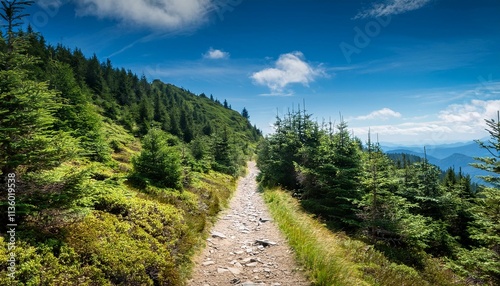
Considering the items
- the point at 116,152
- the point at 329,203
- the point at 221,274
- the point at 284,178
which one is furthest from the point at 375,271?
the point at 116,152

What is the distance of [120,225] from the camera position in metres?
7.05

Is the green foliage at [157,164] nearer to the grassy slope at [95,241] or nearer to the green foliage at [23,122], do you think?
the grassy slope at [95,241]

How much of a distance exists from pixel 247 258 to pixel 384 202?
445 inches

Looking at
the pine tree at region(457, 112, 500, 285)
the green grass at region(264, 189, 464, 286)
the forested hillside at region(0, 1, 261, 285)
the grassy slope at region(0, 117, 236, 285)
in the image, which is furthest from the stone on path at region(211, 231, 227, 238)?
the pine tree at region(457, 112, 500, 285)

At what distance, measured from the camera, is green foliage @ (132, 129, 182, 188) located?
13.3 m

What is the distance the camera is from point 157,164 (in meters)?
13.3

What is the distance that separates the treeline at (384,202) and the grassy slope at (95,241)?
458 inches

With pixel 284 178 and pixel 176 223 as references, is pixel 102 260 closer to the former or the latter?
pixel 176 223

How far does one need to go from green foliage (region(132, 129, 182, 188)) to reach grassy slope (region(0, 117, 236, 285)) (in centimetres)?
446

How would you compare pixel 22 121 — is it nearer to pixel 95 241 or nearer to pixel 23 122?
pixel 23 122

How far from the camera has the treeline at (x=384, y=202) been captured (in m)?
13.0

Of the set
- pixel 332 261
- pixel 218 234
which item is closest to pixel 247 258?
pixel 218 234

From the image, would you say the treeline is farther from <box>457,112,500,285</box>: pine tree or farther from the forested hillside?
the forested hillside

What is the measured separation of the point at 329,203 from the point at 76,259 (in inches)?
641
